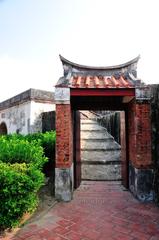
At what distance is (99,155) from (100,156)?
133mm

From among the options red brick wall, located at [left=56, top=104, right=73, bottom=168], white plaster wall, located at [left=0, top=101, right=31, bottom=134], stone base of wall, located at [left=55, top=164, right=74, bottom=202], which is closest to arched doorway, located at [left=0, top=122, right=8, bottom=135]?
white plaster wall, located at [left=0, top=101, right=31, bottom=134]

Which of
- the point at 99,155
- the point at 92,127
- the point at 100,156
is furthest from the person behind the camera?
the point at 92,127

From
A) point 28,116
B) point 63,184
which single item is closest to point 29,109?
point 28,116

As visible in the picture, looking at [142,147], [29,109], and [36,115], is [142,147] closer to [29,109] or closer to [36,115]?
[36,115]

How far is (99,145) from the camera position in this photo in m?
12.0

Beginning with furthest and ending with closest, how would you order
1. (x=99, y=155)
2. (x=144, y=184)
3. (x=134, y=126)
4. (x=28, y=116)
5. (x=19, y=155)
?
(x=28, y=116)
(x=99, y=155)
(x=134, y=126)
(x=144, y=184)
(x=19, y=155)

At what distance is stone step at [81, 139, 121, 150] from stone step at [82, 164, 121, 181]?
1.69 meters

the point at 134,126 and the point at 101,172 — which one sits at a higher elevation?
the point at 134,126

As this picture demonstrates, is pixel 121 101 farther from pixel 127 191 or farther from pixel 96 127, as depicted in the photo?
pixel 96 127

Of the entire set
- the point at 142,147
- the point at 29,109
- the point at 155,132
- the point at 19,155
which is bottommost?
the point at 19,155

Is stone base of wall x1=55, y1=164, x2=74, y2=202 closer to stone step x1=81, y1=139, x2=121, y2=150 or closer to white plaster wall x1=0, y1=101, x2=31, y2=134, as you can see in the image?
stone step x1=81, y1=139, x2=121, y2=150

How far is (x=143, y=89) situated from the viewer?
6172mm

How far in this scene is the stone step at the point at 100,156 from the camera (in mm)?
10443

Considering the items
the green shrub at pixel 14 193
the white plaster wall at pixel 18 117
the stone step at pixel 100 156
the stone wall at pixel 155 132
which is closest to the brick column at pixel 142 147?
the stone wall at pixel 155 132
